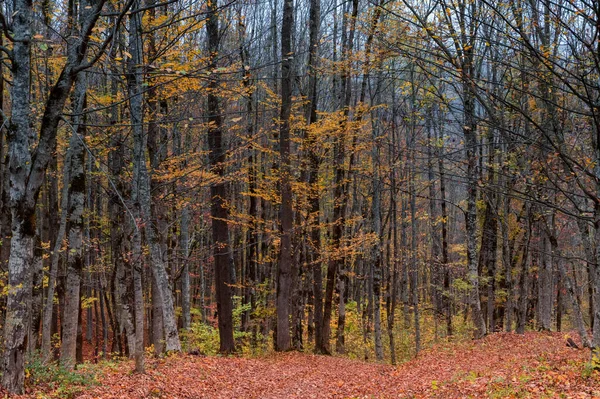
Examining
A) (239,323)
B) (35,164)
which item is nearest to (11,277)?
(35,164)

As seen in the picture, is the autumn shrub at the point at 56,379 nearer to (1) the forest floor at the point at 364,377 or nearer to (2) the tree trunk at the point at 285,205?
(1) the forest floor at the point at 364,377

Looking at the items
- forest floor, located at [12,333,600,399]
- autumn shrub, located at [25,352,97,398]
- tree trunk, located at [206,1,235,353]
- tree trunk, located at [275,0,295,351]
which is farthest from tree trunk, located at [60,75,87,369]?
tree trunk, located at [275,0,295,351]

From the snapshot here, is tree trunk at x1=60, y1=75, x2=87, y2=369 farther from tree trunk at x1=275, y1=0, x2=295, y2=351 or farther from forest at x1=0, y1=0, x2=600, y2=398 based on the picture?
tree trunk at x1=275, y1=0, x2=295, y2=351

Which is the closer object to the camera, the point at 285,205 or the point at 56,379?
the point at 56,379

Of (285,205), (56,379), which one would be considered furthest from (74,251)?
(285,205)

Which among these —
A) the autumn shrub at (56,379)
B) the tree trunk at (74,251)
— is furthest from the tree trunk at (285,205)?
the autumn shrub at (56,379)

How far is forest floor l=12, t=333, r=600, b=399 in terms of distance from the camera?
22.0 ft

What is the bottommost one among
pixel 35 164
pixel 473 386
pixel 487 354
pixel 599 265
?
pixel 487 354

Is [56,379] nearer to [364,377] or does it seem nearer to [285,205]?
[364,377]

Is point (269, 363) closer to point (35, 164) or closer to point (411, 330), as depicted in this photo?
point (35, 164)

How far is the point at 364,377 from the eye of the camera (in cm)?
1150

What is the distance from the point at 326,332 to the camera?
15.9m

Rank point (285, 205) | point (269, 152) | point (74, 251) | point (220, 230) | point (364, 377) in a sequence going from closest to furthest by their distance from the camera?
point (74, 251), point (364, 377), point (220, 230), point (285, 205), point (269, 152)

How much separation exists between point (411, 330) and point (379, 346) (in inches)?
448
